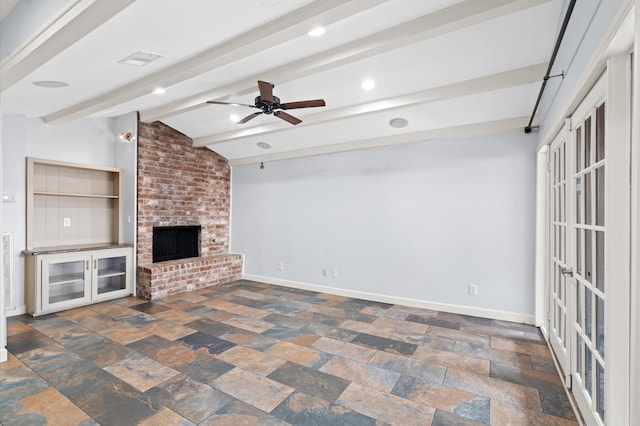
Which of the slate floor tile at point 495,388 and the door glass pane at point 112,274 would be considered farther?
the door glass pane at point 112,274

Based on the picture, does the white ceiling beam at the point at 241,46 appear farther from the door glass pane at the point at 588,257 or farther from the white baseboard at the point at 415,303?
the white baseboard at the point at 415,303

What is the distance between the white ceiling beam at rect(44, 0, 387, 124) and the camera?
86.2 inches

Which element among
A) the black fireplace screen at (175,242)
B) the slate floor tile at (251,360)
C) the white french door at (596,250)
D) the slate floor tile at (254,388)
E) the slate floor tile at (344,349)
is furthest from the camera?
the black fireplace screen at (175,242)

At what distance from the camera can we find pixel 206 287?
5992mm

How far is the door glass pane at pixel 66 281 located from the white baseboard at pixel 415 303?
286cm

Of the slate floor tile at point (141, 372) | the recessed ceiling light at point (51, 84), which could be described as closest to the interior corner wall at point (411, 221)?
the slate floor tile at point (141, 372)

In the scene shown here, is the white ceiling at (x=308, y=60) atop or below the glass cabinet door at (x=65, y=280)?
atop

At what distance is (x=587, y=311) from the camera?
2.19m

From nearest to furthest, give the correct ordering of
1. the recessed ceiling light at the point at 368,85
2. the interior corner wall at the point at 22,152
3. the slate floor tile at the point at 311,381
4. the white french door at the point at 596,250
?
the white french door at the point at 596,250 < the slate floor tile at the point at 311,381 < the recessed ceiling light at the point at 368,85 < the interior corner wall at the point at 22,152

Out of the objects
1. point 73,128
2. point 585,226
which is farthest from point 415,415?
point 73,128

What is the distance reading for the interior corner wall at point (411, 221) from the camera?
4.21 m

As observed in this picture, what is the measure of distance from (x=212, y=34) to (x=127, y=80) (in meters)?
1.43

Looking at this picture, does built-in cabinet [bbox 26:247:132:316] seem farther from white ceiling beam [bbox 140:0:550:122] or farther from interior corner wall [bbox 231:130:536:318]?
white ceiling beam [bbox 140:0:550:122]

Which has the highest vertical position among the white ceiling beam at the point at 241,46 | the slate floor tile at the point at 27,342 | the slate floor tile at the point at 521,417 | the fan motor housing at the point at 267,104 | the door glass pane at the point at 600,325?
the white ceiling beam at the point at 241,46
